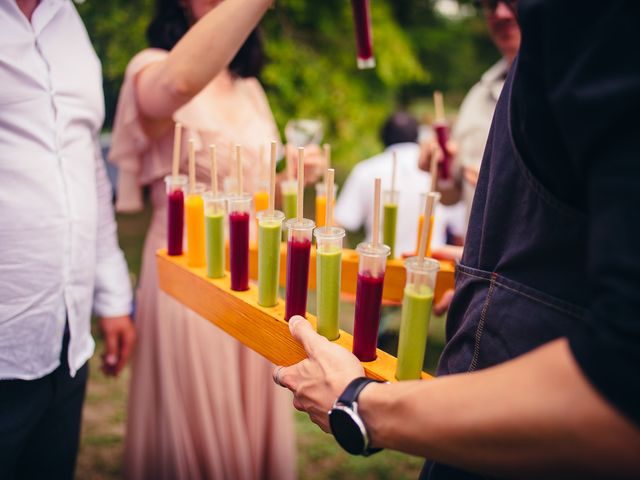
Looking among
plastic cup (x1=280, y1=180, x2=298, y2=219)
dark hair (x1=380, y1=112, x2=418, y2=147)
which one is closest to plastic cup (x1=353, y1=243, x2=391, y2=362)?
plastic cup (x1=280, y1=180, x2=298, y2=219)

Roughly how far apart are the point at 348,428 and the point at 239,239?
1.94 feet

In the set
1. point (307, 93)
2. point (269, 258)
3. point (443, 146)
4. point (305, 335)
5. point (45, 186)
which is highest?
point (307, 93)

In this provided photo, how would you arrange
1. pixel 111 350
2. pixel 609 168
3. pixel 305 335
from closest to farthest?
pixel 609 168 < pixel 305 335 < pixel 111 350

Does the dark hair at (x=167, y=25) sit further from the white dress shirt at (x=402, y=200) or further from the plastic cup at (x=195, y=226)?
the white dress shirt at (x=402, y=200)

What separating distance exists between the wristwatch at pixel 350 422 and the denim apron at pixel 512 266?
14 cm

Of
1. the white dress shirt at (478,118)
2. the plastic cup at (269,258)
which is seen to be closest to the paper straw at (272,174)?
the plastic cup at (269,258)

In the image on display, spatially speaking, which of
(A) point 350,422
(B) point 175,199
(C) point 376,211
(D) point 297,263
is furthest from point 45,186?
(A) point 350,422

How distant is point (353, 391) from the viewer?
852 millimetres

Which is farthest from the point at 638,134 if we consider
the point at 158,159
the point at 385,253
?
the point at 158,159

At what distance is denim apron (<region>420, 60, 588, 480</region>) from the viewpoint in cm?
78

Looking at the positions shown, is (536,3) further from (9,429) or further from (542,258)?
(9,429)

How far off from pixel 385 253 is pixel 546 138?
37 cm

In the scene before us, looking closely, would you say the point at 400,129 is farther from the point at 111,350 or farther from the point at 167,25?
the point at 111,350

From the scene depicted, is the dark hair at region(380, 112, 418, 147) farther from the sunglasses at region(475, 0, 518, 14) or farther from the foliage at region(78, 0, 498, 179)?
the sunglasses at region(475, 0, 518, 14)
